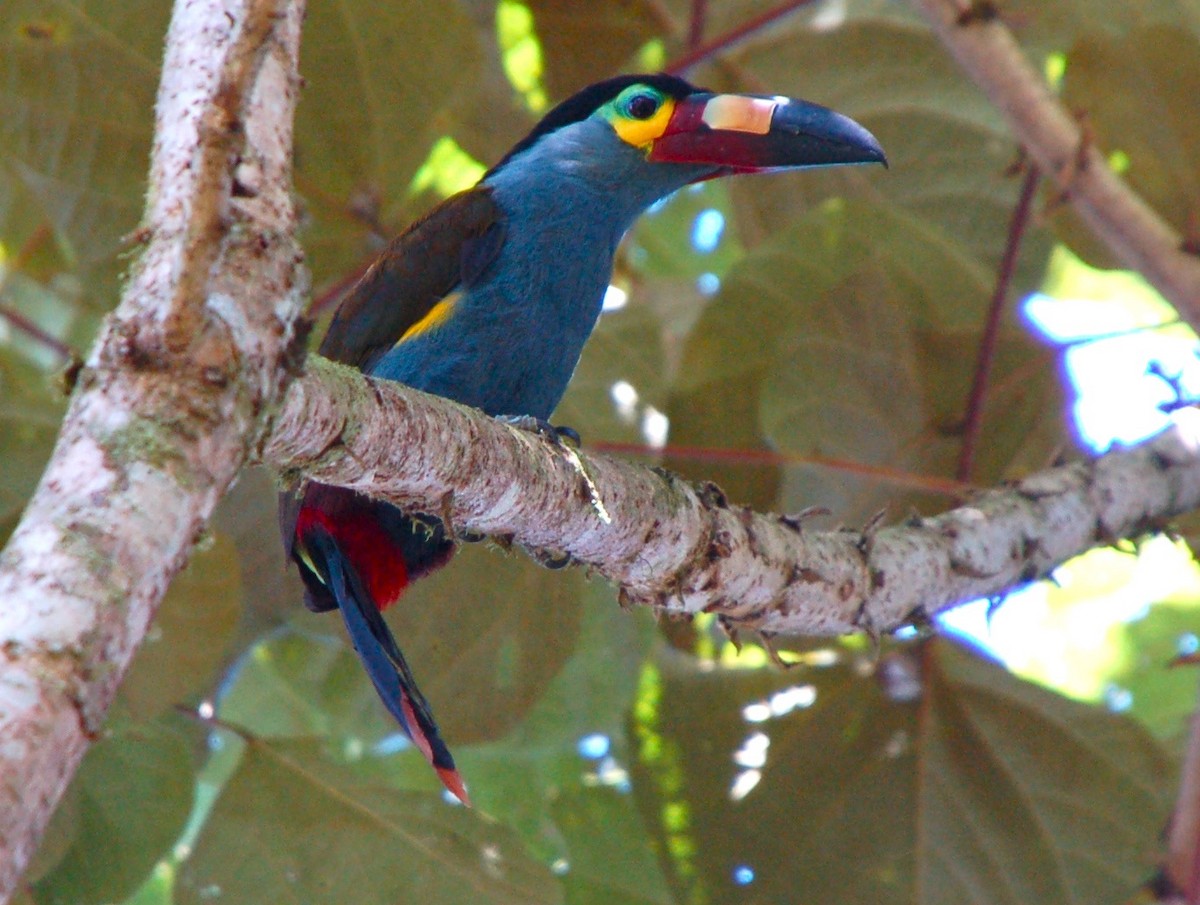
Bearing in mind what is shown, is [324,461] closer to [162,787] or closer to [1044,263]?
[162,787]

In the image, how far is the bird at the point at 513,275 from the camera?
84.6 inches

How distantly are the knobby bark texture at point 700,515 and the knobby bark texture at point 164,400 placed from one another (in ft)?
0.47

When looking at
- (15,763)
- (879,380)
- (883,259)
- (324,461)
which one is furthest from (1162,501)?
(15,763)

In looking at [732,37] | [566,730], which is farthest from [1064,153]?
[566,730]

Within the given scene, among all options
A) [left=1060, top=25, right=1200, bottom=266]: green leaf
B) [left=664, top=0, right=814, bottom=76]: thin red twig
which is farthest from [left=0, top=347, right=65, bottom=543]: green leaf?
[left=1060, top=25, right=1200, bottom=266]: green leaf

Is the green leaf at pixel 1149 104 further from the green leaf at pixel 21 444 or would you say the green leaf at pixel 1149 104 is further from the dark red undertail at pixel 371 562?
the green leaf at pixel 21 444

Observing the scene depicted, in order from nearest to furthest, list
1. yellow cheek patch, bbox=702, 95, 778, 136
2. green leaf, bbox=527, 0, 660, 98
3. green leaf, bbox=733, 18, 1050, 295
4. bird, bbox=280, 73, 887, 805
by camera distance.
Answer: bird, bbox=280, 73, 887, 805
yellow cheek patch, bbox=702, 95, 778, 136
green leaf, bbox=527, 0, 660, 98
green leaf, bbox=733, 18, 1050, 295

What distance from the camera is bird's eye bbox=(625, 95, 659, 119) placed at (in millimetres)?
2676

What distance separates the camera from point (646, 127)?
2666 millimetres

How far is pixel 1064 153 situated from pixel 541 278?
106 cm

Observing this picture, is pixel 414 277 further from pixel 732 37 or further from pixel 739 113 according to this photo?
pixel 732 37

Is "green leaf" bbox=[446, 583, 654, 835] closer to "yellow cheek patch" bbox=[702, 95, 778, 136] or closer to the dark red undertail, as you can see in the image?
the dark red undertail

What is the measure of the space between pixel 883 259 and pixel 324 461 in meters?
1.99

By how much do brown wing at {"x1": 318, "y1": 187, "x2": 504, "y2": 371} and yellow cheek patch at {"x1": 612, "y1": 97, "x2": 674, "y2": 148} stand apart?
0.35 m
